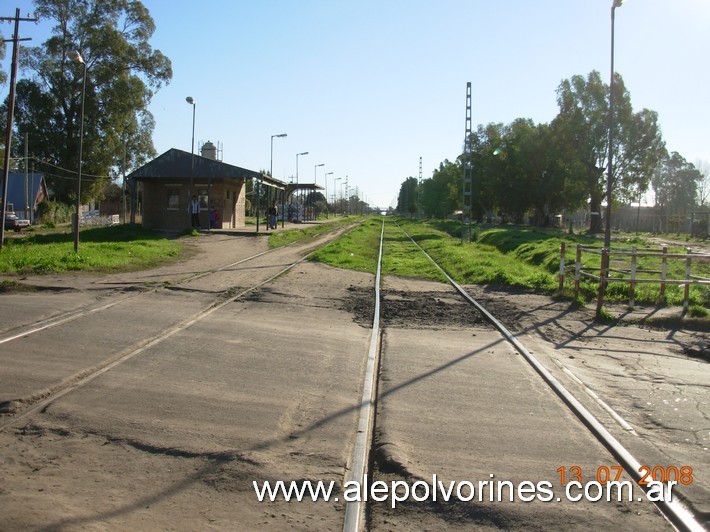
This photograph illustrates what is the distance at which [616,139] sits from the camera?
52562mm

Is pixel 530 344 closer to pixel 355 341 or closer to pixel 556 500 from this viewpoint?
pixel 355 341

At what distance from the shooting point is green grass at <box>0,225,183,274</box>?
17.1 metres

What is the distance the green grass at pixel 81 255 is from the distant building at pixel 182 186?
8.16 metres

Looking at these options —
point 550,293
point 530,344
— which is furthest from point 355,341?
point 550,293

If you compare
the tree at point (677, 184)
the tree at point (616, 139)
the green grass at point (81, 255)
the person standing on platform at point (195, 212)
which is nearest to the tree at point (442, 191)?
the tree at point (616, 139)

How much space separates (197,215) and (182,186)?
2.29m

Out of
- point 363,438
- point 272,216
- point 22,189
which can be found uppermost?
point 22,189

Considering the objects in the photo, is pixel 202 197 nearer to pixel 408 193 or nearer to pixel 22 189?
pixel 22 189

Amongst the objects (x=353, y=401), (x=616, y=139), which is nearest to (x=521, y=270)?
(x=353, y=401)

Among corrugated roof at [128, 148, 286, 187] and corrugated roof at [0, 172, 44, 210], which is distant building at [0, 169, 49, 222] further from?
corrugated roof at [128, 148, 286, 187]

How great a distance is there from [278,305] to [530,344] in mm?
4947

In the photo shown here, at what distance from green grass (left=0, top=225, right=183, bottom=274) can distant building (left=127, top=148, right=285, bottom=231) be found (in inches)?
321

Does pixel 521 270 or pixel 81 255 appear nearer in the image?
pixel 81 255

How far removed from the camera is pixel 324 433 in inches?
216
